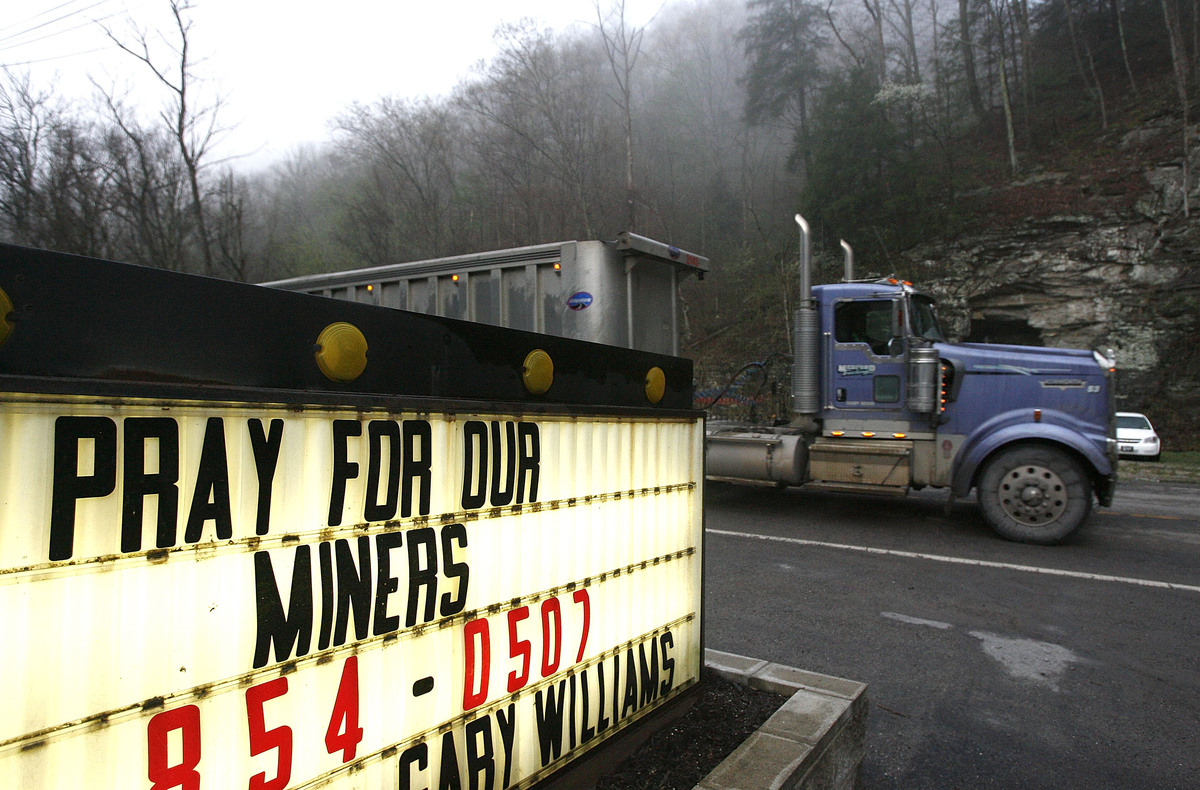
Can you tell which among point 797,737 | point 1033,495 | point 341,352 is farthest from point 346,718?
point 1033,495

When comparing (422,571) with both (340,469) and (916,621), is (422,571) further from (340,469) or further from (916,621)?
(916,621)

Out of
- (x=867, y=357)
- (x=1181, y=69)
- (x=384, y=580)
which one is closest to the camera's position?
(x=384, y=580)

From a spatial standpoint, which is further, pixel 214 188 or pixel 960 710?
pixel 214 188

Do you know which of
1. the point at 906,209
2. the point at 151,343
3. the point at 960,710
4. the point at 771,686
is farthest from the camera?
the point at 906,209

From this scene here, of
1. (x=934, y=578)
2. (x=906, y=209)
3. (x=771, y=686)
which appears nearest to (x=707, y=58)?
(x=906, y=209)

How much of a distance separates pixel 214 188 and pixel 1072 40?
33.3 m

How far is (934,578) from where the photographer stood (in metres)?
6.48

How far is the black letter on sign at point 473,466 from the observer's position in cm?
184

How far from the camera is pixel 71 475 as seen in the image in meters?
1.14

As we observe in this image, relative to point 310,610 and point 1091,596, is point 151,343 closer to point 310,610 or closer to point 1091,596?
point 310,610

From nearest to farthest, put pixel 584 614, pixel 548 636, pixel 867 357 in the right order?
pixel 548 636, pixel 584 614, pixel 867 357

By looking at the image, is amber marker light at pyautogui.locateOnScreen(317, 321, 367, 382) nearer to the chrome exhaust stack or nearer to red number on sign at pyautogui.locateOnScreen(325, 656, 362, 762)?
red number on sign at pyautogui.locateOnScreen(325, 656, 362, 762)

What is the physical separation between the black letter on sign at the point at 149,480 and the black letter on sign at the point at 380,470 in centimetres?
41

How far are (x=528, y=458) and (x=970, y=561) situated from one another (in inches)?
256
